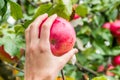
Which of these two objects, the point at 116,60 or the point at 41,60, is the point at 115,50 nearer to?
the point at 116,60

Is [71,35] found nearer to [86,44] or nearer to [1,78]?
[1,78]

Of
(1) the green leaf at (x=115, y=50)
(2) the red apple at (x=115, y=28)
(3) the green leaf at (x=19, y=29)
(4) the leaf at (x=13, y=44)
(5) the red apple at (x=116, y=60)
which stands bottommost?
(5) the red apple at (x=116, y=60)

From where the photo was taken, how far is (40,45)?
38.9 inches

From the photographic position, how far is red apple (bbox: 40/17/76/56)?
1.11 metres

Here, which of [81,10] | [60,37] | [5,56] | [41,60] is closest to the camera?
[41,60]

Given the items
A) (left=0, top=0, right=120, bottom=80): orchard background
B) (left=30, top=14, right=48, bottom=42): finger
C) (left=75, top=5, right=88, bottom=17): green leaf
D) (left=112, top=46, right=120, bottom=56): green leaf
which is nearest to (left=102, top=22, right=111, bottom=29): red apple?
(left=0, top=0, right=120, bottom=80): orchard background

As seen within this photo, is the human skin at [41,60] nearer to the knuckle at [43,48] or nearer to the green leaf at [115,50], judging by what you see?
the knuckle at [43,48]

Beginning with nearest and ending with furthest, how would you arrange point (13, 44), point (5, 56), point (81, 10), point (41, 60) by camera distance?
point (41, 60) → point (13, 44) → point (5, 56) → point (81, 10)

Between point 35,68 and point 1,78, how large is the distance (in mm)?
829

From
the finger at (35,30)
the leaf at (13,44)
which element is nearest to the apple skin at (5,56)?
the leaf at (13,44)

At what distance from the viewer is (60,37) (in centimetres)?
115

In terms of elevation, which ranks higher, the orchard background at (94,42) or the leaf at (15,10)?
the leaf at (15,10)

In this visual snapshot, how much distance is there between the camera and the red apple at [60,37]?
3.66ft

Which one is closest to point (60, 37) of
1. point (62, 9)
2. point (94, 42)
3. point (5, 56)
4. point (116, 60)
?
point (62, 9)
